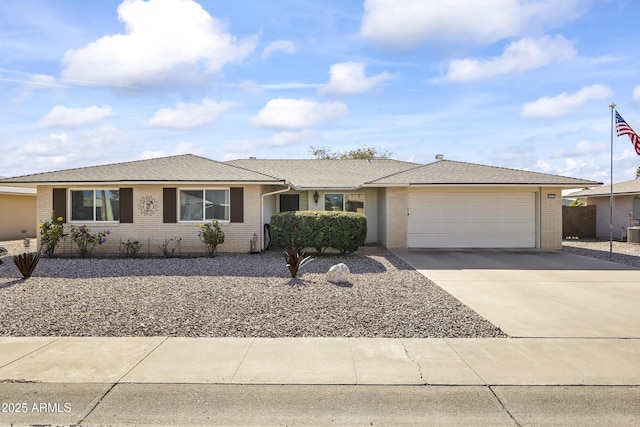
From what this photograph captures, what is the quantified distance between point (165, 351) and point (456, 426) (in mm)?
3638

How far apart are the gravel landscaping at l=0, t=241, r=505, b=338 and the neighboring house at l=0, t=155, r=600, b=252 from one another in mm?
3592

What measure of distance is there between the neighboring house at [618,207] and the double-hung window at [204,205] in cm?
1886

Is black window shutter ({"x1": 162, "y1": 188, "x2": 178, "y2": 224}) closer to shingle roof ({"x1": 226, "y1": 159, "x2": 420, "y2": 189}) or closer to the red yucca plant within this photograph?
shingle roof ({"x1": 226, "y1": 159, "x2": 420, "y2": 189})

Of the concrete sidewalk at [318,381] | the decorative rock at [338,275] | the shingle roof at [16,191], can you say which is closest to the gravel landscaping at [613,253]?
the decorative rock at [338,275]

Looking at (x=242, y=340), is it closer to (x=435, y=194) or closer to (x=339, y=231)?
(x=339, y=231)

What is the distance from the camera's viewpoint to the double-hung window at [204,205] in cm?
1573

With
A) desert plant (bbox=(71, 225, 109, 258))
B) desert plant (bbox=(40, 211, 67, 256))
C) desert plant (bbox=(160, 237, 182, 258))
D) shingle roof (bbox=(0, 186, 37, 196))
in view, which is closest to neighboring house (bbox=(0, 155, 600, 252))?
desert plant (bbox=(160, 237, 182, 258))

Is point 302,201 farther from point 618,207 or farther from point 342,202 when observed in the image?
point 618,207

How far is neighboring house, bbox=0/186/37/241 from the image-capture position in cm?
2239

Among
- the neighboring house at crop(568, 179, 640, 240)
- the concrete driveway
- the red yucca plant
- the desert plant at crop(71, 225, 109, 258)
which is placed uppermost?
the neighboring house at crop(568, 179, 640, 240)

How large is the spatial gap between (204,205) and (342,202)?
6140 mm

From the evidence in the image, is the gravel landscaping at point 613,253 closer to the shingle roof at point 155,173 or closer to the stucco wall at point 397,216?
the stucco wall at point 397,216

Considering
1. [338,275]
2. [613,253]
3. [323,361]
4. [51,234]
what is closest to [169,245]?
[51,234]

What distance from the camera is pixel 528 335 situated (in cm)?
636
